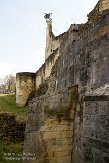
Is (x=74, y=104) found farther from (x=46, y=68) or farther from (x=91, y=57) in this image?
(x=46, y=68)

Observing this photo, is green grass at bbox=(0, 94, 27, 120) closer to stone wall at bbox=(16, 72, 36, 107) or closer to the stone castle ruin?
stone wall at bbox=(16, 72, 36, 107)

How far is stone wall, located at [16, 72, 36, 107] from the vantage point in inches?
1043

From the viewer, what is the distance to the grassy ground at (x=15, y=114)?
1172 centimetres

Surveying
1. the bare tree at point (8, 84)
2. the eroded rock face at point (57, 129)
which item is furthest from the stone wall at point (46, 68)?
the bare tree at point (8, 84)

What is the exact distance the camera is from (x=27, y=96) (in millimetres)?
26500

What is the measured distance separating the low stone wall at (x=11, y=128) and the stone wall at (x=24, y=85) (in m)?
7.79

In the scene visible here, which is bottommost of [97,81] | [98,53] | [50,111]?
[50,111]

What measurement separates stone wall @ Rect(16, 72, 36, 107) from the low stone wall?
25.6ft

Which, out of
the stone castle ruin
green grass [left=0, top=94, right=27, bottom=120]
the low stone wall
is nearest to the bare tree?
green grass [left=0, top=94, right=27, bottom=120]

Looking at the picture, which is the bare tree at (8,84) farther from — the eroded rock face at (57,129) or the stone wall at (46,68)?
the eroded rock face at (57,129)

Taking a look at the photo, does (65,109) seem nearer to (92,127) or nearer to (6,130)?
(92,127)

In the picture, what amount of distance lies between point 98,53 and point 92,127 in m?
2.13

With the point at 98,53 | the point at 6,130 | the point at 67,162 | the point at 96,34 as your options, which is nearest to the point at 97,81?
the point at 98,53

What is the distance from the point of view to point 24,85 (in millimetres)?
26875
